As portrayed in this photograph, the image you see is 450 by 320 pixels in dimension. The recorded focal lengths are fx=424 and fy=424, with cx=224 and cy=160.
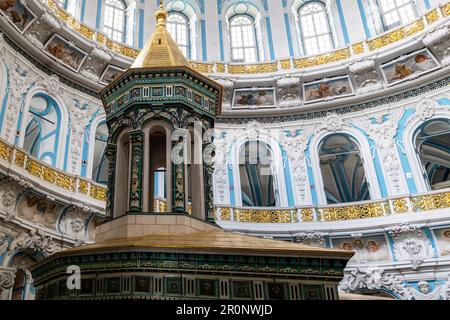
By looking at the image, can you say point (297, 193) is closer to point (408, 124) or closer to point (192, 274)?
point (408, 124)

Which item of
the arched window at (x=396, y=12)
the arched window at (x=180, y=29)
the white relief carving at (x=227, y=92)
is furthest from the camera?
the arched window at (x=180, y=29)

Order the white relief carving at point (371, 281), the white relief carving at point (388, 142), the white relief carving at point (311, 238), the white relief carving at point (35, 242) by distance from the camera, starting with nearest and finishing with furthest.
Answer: the white relief carving at point (35, 242), the white relief carving at point (371, 281), the white relief carving at point (311, 238), the white relief carving at point (388, 142)

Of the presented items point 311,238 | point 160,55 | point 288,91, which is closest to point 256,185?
point 288,91

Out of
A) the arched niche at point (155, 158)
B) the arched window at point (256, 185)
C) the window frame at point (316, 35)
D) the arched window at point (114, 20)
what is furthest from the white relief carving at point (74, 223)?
the window frame at point (316, 35)

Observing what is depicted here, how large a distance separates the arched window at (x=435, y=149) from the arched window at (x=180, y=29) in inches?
416

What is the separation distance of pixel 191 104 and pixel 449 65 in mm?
11799

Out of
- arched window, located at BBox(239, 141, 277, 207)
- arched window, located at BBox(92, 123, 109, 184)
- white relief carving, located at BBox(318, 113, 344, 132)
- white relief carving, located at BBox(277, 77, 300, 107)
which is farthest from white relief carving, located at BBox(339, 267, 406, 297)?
arched window, located at BBox(92, 123, 109, 184)

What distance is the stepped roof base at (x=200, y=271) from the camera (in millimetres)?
4762

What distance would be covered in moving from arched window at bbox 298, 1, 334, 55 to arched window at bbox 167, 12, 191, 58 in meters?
5.37

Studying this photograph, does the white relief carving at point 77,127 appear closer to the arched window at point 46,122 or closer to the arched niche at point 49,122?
the arched niche at point 49,122

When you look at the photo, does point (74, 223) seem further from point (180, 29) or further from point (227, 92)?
point (180, 29)

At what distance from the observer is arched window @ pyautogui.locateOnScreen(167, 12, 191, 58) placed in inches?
772
